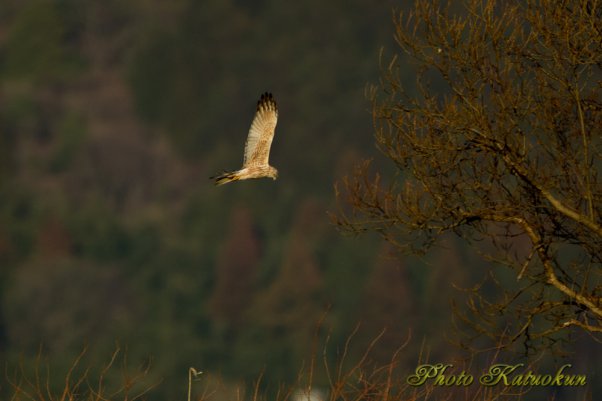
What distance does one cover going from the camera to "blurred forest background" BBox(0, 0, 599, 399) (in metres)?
75.8

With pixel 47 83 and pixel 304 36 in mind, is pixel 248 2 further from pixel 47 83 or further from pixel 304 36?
pixel 47 83

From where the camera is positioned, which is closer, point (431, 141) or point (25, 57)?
point (431, 141)

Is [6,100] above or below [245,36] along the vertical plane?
below

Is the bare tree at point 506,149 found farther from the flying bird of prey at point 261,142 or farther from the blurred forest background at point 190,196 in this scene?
the blurred forest background at point 190,196

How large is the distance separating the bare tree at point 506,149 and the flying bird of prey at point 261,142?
3285mm

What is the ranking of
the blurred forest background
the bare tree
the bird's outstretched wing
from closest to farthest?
the bare tree
the bird's outstretched wing
the blurred forest background

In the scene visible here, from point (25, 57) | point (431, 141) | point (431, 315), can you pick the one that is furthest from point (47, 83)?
point (431, 141)

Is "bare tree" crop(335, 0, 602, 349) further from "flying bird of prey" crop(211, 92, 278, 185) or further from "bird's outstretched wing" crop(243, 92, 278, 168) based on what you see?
"bird's outstretched wing" crop(243, 92, 278, 168)

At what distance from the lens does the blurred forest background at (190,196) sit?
75.8 metres

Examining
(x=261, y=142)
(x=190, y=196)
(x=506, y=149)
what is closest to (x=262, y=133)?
(x=261, y=142)

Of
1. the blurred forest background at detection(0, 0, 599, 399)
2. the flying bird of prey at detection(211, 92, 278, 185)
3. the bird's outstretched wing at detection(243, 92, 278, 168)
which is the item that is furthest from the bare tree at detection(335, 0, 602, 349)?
the blurred forest background at detection(0, 0, 599, 399)

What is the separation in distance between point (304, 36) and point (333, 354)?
54.9 m

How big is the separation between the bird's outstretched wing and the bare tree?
3484 millimetres

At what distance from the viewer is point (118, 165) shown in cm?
10475
